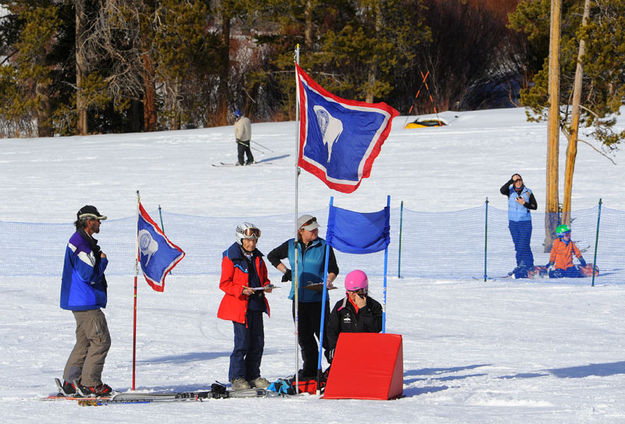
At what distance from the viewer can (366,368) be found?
28.1ft

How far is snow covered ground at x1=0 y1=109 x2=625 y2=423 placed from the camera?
27.1ft

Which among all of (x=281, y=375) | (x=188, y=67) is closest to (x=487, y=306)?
(x=281, y=375)

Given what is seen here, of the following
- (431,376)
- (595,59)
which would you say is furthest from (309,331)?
(595,59)

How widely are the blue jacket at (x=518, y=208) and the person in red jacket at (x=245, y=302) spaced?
911cm

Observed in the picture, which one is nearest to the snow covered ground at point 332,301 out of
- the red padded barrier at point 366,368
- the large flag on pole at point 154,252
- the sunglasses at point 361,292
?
the red padded barrier at point 366,368

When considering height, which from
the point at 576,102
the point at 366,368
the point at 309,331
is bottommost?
the point at 366,368

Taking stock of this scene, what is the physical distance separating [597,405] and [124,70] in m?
35.3

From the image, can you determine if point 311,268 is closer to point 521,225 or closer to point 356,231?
point 356,231

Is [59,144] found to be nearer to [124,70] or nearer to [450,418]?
[124,70]

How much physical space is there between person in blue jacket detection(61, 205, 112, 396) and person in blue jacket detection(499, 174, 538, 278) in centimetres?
992

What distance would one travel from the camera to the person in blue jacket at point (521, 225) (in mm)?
17312

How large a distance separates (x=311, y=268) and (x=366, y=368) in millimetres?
1143

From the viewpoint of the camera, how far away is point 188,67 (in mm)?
40625

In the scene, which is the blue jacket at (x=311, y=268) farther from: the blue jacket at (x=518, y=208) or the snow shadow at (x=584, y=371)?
Result: the blue jacket at (x=518, y=208)
